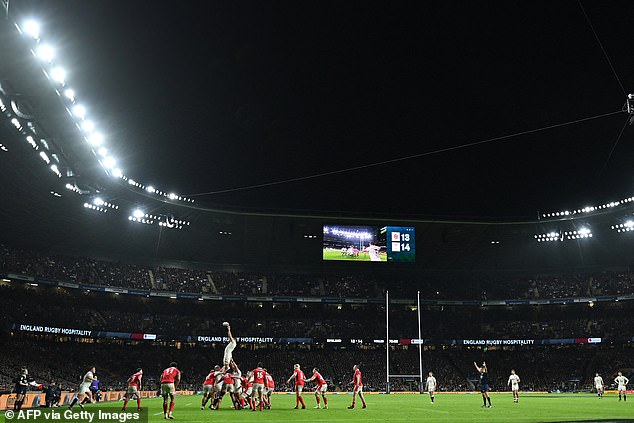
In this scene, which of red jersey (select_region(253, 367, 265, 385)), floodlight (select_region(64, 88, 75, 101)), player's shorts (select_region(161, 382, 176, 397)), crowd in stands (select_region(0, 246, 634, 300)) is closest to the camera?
player's shorts (select_region(161, 382, 176, 397))

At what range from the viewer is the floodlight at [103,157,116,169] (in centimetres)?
3640

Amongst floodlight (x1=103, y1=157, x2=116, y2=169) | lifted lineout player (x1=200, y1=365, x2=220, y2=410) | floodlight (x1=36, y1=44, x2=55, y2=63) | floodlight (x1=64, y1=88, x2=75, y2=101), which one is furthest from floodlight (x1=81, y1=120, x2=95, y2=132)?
lifted lineout player (x1=200, y1=365, x2=220, y2=410)

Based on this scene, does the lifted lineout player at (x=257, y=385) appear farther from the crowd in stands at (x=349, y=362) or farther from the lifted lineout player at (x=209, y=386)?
the crowd in stands at (x=349, y=362)

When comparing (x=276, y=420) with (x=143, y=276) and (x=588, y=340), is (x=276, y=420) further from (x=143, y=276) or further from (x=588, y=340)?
(x=588, y=340)

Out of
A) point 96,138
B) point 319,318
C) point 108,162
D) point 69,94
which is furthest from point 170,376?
point 319,318

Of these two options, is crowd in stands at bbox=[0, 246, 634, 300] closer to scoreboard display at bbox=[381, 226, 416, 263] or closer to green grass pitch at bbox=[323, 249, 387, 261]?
green grass pitch at bbox=[323, 249, 387, 261]

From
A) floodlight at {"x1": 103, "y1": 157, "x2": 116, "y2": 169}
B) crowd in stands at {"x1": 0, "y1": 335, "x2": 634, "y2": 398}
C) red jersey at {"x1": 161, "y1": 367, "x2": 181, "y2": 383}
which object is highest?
floodlight at {"x1": 103, "y1": 157, "x2": 116, "y2": 169}

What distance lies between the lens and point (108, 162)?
120 feet

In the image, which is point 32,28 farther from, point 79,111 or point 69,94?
point 79,111

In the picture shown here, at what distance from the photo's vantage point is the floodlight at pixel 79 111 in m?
29.4

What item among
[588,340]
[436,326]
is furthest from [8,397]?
[588,340]

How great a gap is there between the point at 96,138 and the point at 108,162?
3.40m

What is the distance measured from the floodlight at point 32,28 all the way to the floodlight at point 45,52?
0.61 metres

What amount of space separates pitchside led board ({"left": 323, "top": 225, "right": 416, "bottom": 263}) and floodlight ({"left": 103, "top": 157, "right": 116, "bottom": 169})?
27.0 meters
